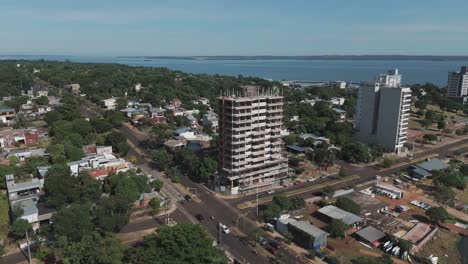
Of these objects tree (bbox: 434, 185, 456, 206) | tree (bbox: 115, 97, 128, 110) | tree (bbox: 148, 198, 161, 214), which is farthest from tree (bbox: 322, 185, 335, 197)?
tree (bbox: 115, 97, 128, 110)

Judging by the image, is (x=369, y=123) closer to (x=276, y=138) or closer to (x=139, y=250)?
(x=276, y=138)

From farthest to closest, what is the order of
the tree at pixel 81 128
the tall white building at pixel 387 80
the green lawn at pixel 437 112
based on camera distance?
the green lawn at pixel 437 112 < the tall white building at pixel 387 80 < the tree at pixel 81 128

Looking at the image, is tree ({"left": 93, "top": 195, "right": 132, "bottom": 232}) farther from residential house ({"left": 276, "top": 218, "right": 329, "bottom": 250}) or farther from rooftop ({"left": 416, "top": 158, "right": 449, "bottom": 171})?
rooftop ({"left": 416, "top": 158, "right": 449, "bottom": 171})

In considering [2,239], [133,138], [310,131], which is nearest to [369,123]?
[310,131]

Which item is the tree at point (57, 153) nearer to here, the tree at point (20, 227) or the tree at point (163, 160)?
the tree at point (163, 160)

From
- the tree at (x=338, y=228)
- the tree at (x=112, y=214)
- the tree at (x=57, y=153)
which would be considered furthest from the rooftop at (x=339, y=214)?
the tree at (x=57, y=153)

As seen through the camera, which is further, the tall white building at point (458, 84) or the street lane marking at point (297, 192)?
the tall white building at point (458, 84)
